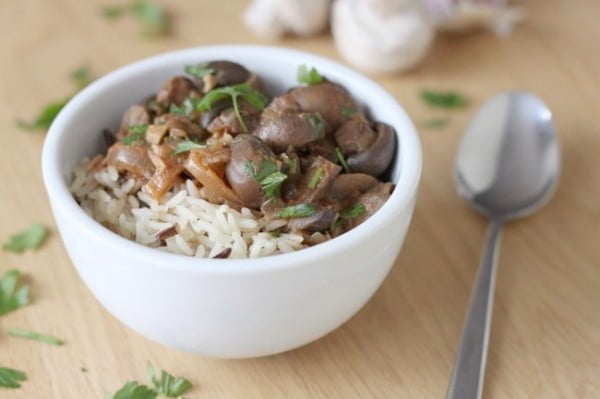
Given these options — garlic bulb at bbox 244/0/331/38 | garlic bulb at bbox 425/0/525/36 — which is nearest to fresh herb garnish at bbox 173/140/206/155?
garlic bulb at bbox 244/0/331/38

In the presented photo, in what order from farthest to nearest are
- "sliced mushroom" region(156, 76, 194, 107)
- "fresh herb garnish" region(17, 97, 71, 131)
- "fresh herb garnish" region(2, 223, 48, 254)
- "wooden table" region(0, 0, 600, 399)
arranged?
"fresh herb garnish" region(17, 97, 71, 131)
"fresh herb garnish" region(2, 223, 48, 254)
"sliced mushroom" region(156, 76, 194, 107)
"wooden table" region(0, 0, 600, 399)

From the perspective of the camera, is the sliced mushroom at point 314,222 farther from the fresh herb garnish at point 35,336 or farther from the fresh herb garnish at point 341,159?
the fresh herb garnish at point 35,336

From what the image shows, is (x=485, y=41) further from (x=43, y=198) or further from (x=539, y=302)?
(x=43, y=198)

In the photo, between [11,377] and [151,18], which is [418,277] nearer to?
[11,377]

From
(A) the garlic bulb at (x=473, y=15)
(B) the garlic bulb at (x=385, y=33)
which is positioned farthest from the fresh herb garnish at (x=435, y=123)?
(A) the garlic bulb at (x=473, y=15)

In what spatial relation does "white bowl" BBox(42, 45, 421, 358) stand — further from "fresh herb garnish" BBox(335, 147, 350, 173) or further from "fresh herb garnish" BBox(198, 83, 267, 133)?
"fresh herb garnish" BBox(198, 83, 267, 133)

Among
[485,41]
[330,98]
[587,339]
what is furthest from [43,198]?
[485,41]

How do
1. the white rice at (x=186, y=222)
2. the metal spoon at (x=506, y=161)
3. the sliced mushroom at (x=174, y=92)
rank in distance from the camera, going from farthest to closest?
the metal spoon at (x=506, y=161) → the sliced mushroom at (x=174, y=92) → the white rice at (x=186, y=222)
